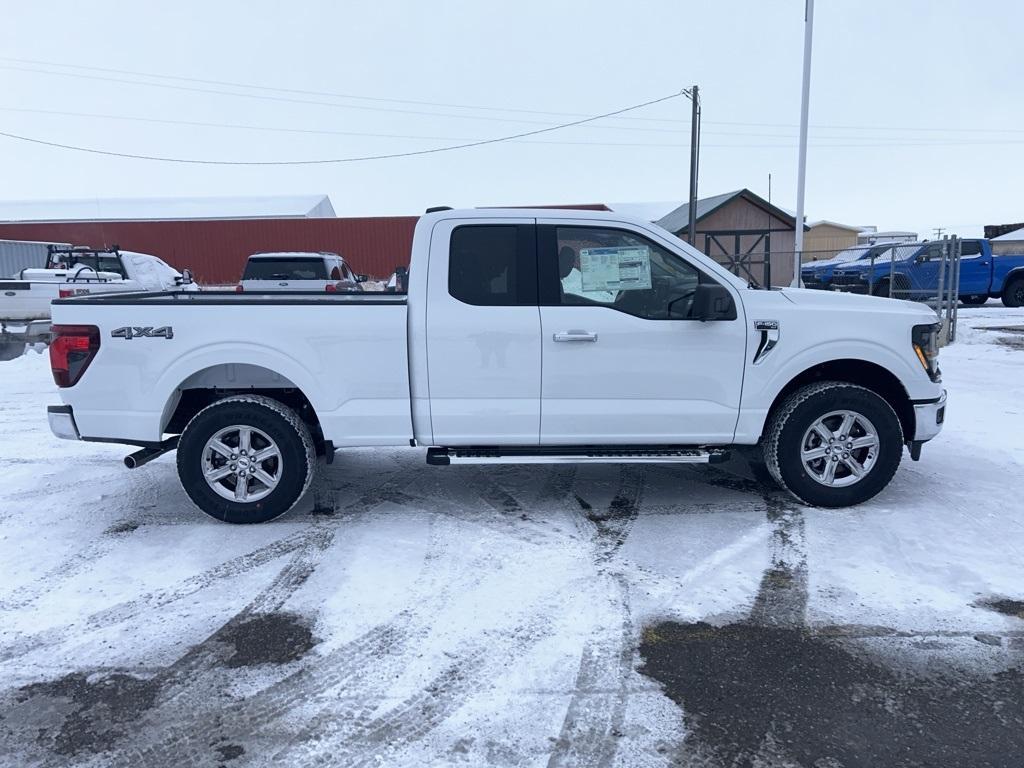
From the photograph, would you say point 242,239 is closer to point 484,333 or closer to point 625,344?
point 484,333

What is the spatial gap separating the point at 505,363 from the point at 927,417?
111 inches

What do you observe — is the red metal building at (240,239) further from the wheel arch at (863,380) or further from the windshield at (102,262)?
the wheel arch at (863,380)

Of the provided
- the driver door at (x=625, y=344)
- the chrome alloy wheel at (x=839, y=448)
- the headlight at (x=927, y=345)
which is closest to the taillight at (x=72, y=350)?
the driver door at (x=625, y=344)

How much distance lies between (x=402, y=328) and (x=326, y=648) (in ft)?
6.68

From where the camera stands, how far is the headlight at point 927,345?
5.14m

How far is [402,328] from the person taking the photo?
15.9 ft

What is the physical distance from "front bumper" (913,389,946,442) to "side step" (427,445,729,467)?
4.28 ft

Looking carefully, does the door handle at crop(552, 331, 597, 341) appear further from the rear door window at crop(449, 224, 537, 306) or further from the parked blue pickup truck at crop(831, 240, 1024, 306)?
the parked blue pickup truck at crop(831, 240, 1024, 306)

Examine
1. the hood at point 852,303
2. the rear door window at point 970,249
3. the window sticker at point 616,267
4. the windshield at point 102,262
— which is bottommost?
the hood at point 852,303

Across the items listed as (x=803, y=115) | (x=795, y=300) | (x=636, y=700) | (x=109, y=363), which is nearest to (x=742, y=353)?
(x=795, y=300)

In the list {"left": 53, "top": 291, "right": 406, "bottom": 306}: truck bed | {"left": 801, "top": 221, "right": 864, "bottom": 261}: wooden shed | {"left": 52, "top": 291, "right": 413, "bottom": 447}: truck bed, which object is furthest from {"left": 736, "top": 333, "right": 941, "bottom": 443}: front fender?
{"left": 801, "top": 221, "right": 864, "bottom": 261}: wooden shed

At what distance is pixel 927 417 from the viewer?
521 cm

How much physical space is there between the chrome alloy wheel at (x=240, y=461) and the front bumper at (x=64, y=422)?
849 millimetres

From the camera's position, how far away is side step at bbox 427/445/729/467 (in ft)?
16.5
